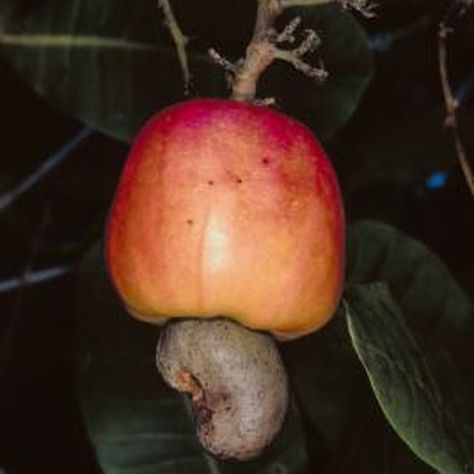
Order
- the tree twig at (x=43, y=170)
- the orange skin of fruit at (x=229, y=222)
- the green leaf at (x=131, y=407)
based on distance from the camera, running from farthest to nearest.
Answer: the tree twig at (x=43, y=170)
the green leaf at (x=131, y=407)
the orange skin of fruit at (x=229, y=222)

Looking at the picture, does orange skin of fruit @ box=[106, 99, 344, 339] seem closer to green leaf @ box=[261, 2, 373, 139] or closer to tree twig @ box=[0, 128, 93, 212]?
green leaf @ box=[261, 2, 373, 139]

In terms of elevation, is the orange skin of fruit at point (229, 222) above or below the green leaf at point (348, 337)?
above

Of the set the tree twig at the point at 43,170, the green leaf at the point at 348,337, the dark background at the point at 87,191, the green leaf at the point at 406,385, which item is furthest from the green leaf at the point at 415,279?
the tree twig at the point at 43,170

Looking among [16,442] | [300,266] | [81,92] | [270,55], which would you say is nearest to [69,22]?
[81,92]

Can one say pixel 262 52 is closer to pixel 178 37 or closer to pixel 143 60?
pixel 178 37

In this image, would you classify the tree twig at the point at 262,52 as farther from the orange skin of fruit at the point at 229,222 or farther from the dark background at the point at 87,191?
the dark background at the point at 87,191

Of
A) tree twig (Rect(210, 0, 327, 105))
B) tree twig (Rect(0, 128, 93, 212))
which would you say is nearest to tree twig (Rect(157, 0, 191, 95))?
tree twig (Rect(210, 0, 327, 105))
